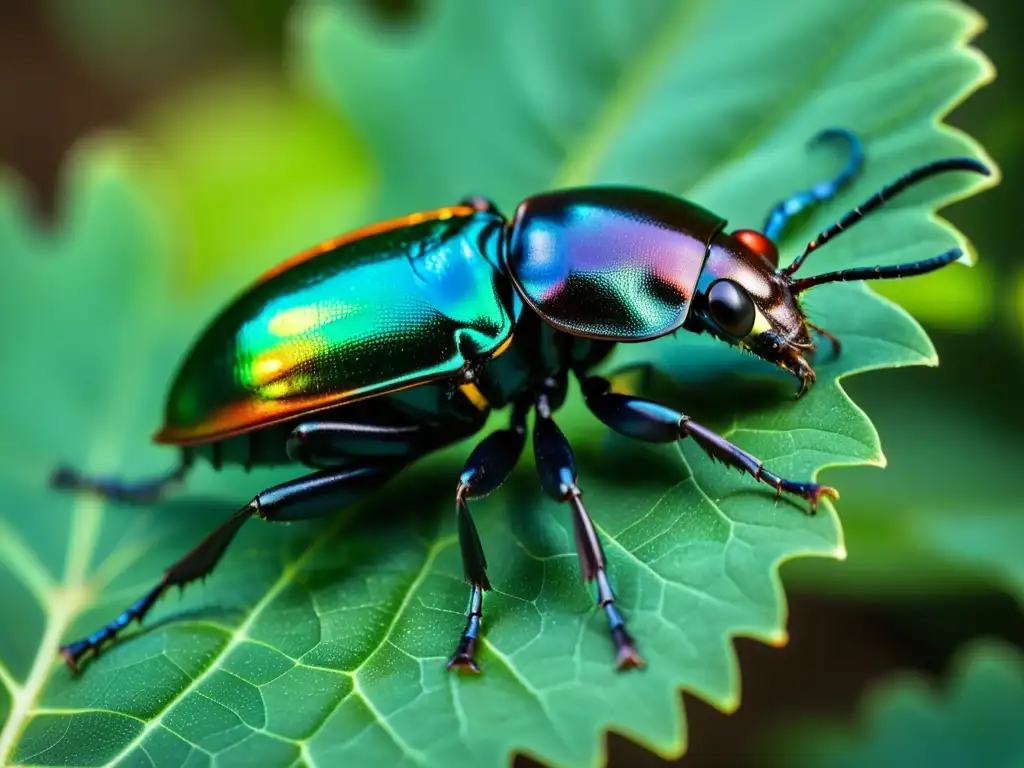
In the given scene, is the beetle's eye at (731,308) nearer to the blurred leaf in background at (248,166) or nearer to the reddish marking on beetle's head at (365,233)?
the reddish marking on beetle's head at (365,233)

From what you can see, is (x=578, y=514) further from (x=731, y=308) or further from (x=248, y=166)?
(x=248, y=166)

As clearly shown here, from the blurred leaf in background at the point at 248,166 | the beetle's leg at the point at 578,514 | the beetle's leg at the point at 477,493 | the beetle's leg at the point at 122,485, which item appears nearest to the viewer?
the beetle's leg at the point at 578,514

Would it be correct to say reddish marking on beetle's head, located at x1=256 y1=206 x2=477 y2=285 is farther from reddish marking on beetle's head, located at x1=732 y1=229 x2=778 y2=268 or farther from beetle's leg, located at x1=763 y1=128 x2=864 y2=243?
beetle's leg, located at x1=763 y1=128 x2=864 y2=243

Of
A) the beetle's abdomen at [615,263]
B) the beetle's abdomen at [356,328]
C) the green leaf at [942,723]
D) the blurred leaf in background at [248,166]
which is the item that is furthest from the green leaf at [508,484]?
the green leaf at [942,723]

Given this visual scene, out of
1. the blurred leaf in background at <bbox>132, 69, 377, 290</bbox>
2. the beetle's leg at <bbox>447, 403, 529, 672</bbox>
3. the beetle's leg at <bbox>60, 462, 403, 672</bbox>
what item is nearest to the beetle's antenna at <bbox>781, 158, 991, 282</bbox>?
the beetle's leg at <bbox>447, 403, 529, 672</bbox>

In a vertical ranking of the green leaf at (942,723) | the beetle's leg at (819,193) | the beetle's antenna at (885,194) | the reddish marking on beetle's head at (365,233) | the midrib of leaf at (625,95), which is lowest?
the green leaf at (942,723)

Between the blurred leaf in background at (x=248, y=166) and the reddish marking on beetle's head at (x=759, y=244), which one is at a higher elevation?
the blurred leaf in background at (x=248, y=166)

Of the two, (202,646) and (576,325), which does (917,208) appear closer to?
(576,325)

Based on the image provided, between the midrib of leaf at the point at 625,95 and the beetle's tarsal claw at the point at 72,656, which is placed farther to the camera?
the midrib of leaf at the point at 625,95

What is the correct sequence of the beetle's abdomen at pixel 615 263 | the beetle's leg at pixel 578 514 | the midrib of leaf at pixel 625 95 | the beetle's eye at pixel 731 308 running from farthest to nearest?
1. the midrib of leaf at pixel 625 95
2. the beetle's abdomen at pixel 615 263
3. the beetle's eye at pixel 731 308
4. the beetle's leg at pixel 578 514
